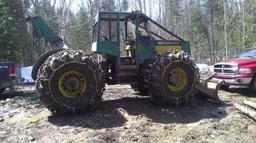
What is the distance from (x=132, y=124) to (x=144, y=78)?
7.51 feet

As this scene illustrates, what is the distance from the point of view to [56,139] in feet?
27.1

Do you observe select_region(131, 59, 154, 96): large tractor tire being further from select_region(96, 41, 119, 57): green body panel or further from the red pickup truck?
the red pickup truck

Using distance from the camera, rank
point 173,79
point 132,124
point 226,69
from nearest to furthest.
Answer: point 132,124 → point 173,79 → point 226,69

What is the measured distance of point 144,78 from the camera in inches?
443

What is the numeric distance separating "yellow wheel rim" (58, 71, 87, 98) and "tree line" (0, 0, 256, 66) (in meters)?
5.22

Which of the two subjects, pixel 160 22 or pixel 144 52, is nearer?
pixel 144 52

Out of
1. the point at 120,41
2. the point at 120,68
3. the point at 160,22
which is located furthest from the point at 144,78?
the point at 160,22

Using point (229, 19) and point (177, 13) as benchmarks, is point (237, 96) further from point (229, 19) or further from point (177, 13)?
point (177, 13)

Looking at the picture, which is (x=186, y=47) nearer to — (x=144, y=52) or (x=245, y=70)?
(x=144, y=52)

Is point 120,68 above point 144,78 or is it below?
above

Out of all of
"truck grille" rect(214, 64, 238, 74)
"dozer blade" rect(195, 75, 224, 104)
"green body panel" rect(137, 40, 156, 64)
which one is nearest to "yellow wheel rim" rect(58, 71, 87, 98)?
"green body panel" rect(137, 40, 156, 64)

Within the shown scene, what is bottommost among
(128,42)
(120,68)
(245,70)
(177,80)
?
(177,80)

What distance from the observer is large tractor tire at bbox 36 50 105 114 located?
9.70m

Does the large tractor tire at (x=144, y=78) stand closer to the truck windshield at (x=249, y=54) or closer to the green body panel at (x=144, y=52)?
the green body panel at (x=144, y=52)
